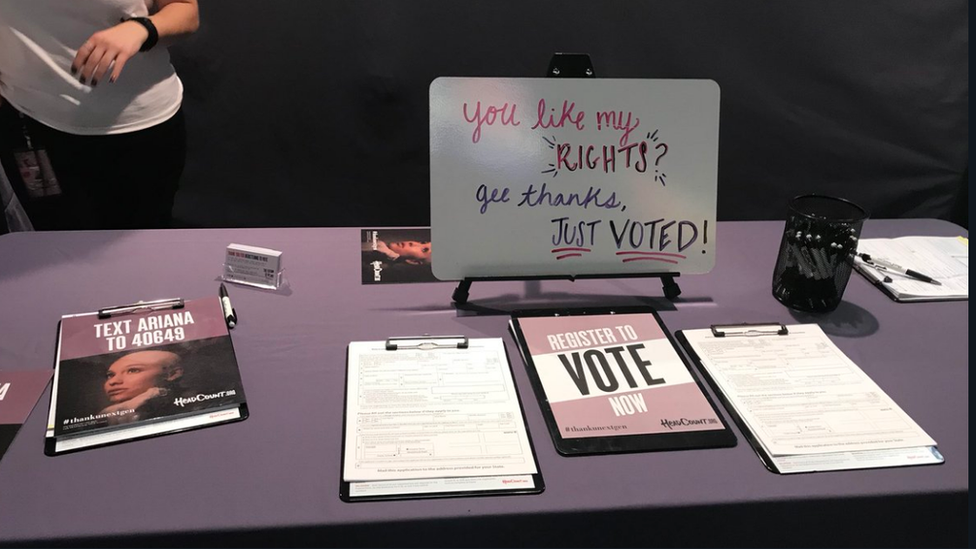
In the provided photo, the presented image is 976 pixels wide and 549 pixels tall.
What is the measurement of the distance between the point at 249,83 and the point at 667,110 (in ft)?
4.05

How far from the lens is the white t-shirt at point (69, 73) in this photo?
52.9 inches

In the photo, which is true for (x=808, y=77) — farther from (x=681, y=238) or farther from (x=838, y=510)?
(x=838, y=510)

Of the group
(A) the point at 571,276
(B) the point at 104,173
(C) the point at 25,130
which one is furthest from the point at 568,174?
(C) the point at 25,130

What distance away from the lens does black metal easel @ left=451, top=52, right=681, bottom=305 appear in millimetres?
1009

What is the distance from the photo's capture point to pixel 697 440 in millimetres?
780

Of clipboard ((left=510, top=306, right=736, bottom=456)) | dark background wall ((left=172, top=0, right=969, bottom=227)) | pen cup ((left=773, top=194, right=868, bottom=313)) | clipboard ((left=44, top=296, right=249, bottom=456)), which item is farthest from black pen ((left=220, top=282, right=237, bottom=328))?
dark background wall ((left=172, top=0, right=969, bottom=227))

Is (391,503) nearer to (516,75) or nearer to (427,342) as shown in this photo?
(427,342)

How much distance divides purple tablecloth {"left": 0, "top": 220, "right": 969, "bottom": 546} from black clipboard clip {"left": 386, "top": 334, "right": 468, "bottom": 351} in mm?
45

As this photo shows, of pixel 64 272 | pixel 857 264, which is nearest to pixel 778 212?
pixel 857 264

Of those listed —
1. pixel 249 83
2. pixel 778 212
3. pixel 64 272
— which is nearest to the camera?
pixel 64 272

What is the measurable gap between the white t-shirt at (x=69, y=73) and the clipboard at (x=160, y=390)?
0.65 meters

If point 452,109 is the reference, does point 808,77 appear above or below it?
above

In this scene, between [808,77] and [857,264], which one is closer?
[857,264]

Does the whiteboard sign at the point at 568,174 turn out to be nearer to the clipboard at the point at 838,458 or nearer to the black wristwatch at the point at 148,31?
the clipboard at the point at 838,458
